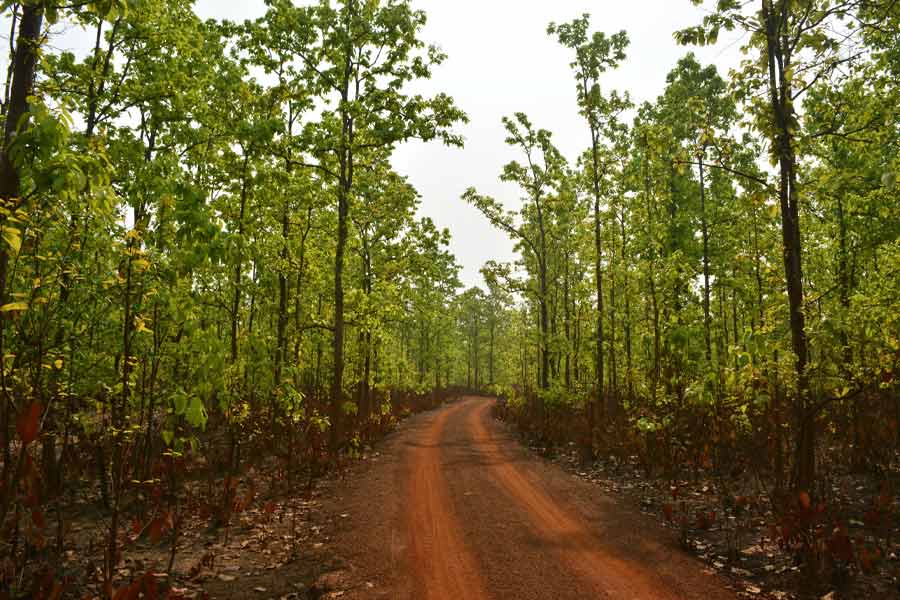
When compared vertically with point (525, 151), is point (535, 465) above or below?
below

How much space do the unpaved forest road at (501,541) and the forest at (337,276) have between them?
109 centimetres

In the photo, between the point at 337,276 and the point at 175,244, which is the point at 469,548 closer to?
the point at 175,244

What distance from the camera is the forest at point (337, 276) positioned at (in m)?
4.89

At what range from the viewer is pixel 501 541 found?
8023mm

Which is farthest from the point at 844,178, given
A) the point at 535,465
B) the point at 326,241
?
the point at 326,241

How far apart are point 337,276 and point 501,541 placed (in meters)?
9.29

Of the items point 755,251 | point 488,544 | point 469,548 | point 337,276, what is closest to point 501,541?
point 488,544

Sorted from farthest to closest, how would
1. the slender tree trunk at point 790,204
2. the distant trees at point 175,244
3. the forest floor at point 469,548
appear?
the slender tree trunk at point 790,204 < the forest floor at point 469,548 < the distant trees at point 175,244

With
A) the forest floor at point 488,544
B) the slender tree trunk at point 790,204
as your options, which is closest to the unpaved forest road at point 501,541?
the forest floor at point 488,544

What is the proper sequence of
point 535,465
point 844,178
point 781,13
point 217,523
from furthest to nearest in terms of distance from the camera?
1. point 535,465
2. point 217,523
3. point 781,13
4. point 844,178

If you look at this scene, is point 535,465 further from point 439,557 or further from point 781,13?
point 781,13

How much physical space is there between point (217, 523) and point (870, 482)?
467 inches

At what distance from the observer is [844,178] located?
21.2 feet

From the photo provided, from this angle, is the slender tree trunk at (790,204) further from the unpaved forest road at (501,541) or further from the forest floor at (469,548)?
the unpaved forest road at (501,541)
